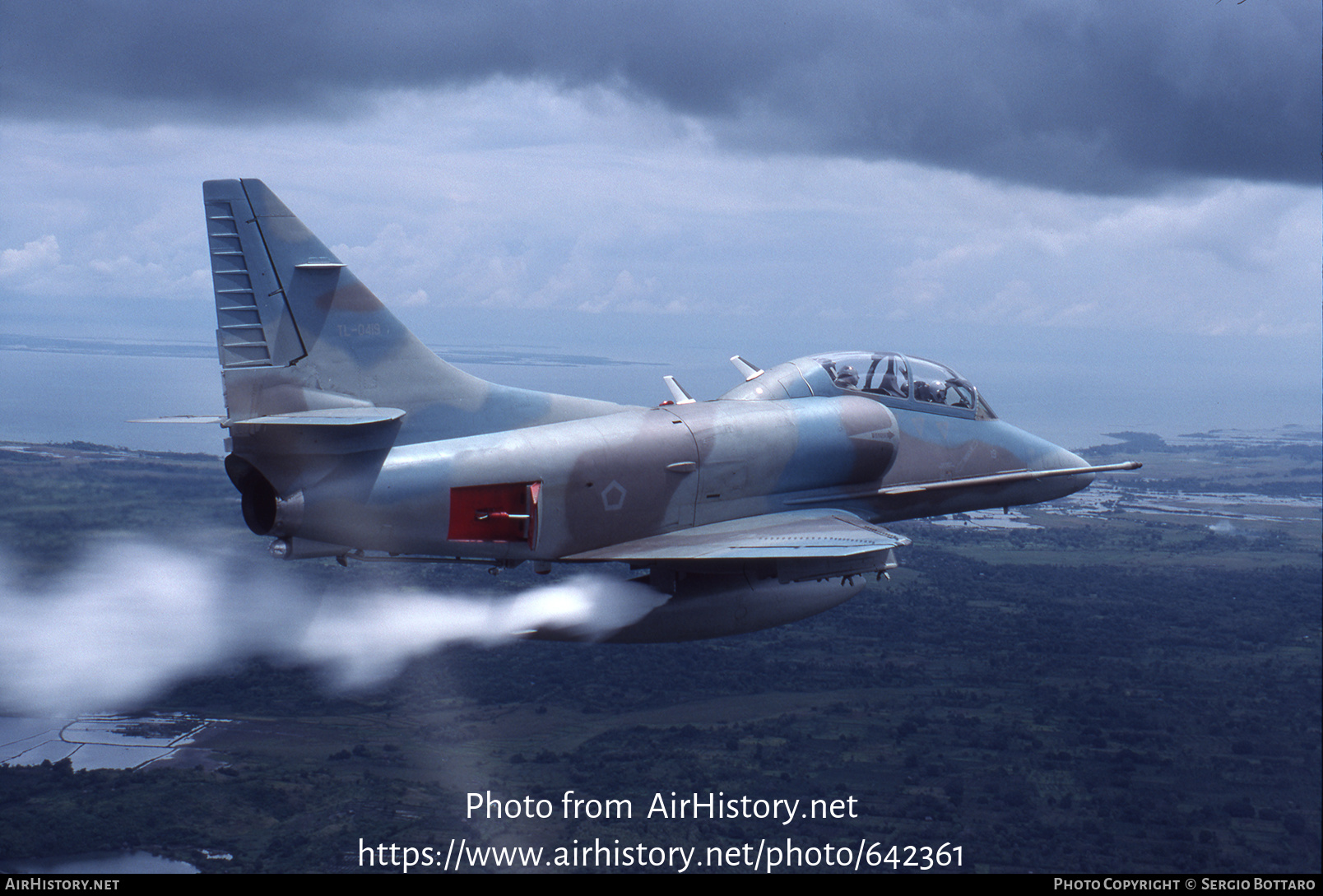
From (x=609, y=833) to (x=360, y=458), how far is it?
39.0 m

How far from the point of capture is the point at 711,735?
2571 inches

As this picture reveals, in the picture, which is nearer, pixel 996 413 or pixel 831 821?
pixel 996 413

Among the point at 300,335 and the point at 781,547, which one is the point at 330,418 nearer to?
the point at 300,335

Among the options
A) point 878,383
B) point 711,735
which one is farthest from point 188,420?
point 711,735

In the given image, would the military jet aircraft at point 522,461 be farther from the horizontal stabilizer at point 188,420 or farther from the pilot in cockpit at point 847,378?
the horizontal stabilizer at point 188,420

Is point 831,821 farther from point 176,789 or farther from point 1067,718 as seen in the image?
point 176,789

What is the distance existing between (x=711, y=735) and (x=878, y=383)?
157 ft

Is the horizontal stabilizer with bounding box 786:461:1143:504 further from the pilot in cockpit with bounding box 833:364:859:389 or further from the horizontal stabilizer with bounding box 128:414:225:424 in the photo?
the horizontal stabilizer with bounding box 128:414:225:424

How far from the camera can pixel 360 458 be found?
57.7 feet

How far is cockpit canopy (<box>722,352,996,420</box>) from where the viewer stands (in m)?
22.1

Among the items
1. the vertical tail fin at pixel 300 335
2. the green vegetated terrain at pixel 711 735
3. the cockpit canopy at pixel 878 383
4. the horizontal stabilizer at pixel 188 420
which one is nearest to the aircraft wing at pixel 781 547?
the cockpit canopy at pixel 878 383

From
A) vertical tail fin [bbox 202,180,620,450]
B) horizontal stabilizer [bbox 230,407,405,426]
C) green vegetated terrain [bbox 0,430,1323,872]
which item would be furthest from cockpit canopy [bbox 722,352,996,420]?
green vegetated terrain [bbox 0,430,1323,872]

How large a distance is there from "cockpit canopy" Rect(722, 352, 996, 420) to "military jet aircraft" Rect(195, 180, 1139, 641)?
0.25 ft
